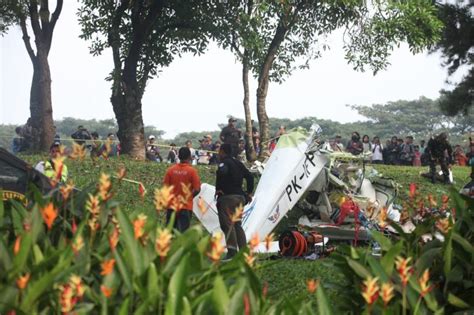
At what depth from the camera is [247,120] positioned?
31828 mm

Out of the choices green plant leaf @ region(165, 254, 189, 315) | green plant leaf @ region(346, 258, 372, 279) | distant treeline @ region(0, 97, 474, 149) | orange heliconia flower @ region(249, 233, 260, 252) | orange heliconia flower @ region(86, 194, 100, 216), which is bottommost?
distant treeline @ region(0, 97, 474, 149)

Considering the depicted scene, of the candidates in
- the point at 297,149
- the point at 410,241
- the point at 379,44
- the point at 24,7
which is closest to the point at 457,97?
the point at 379,44

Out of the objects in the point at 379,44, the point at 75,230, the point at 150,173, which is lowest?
the point at 150,173

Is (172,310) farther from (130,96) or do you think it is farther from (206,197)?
(130,96)

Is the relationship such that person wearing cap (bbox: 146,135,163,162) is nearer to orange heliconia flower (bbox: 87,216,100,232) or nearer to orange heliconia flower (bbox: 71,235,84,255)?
orange heliconia flower (bbox: 87,216,100,232)

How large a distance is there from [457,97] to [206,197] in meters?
19.9

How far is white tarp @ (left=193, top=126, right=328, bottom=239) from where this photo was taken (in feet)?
54.1

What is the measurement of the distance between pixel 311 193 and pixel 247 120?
46.5 ft

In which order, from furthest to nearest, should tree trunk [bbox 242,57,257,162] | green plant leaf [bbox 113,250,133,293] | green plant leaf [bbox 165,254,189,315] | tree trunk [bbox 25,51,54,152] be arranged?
tree trunk [bbox 242,57,257,162] → tree trunk [bbox 25,51,54,152] → green plant leaf [bbox 113,250,133,293] → green plant leaf [bbox 165,254,189,315]

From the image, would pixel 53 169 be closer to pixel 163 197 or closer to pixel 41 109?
pixel 163 197

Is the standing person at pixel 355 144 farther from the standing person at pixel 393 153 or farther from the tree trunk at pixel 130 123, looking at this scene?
the tree trunk at pixel 130 123

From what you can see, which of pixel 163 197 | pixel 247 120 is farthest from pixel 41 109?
pixel 163 197

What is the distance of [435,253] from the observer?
5.85 m

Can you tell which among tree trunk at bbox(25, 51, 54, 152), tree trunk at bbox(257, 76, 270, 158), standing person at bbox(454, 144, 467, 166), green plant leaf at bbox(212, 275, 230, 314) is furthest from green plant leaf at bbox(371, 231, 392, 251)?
standing person at bbox(454, 144, 467, 166)
